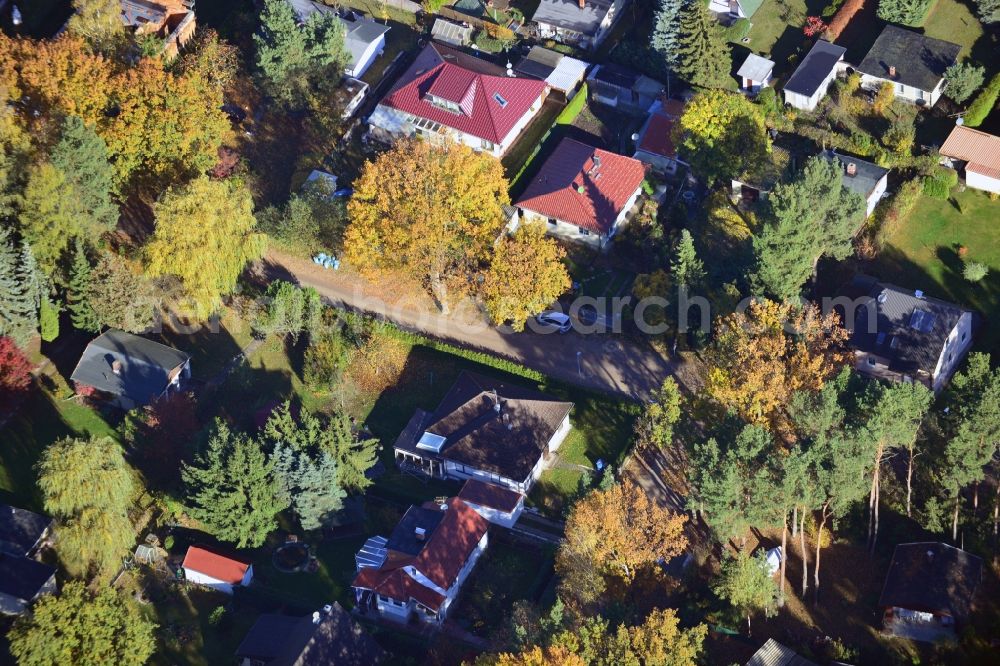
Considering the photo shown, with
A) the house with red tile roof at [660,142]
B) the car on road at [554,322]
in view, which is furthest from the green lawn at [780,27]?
the car on road at [554,322]

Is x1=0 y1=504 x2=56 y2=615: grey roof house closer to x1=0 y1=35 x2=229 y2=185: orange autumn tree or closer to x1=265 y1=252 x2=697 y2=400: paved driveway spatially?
x1=0 y1=35 x2=229 y2=185: orange autumn tree

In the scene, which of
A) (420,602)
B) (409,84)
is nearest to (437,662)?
(420,602)

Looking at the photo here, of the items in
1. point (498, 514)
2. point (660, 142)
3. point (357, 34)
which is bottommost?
point (498, 514)

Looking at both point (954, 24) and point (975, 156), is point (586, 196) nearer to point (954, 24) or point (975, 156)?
point (975, 156)

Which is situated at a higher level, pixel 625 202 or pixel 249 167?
pixel 625 202

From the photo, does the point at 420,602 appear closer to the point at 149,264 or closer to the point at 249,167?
the point at 149,264

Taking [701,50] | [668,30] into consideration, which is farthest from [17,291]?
[701,50]
